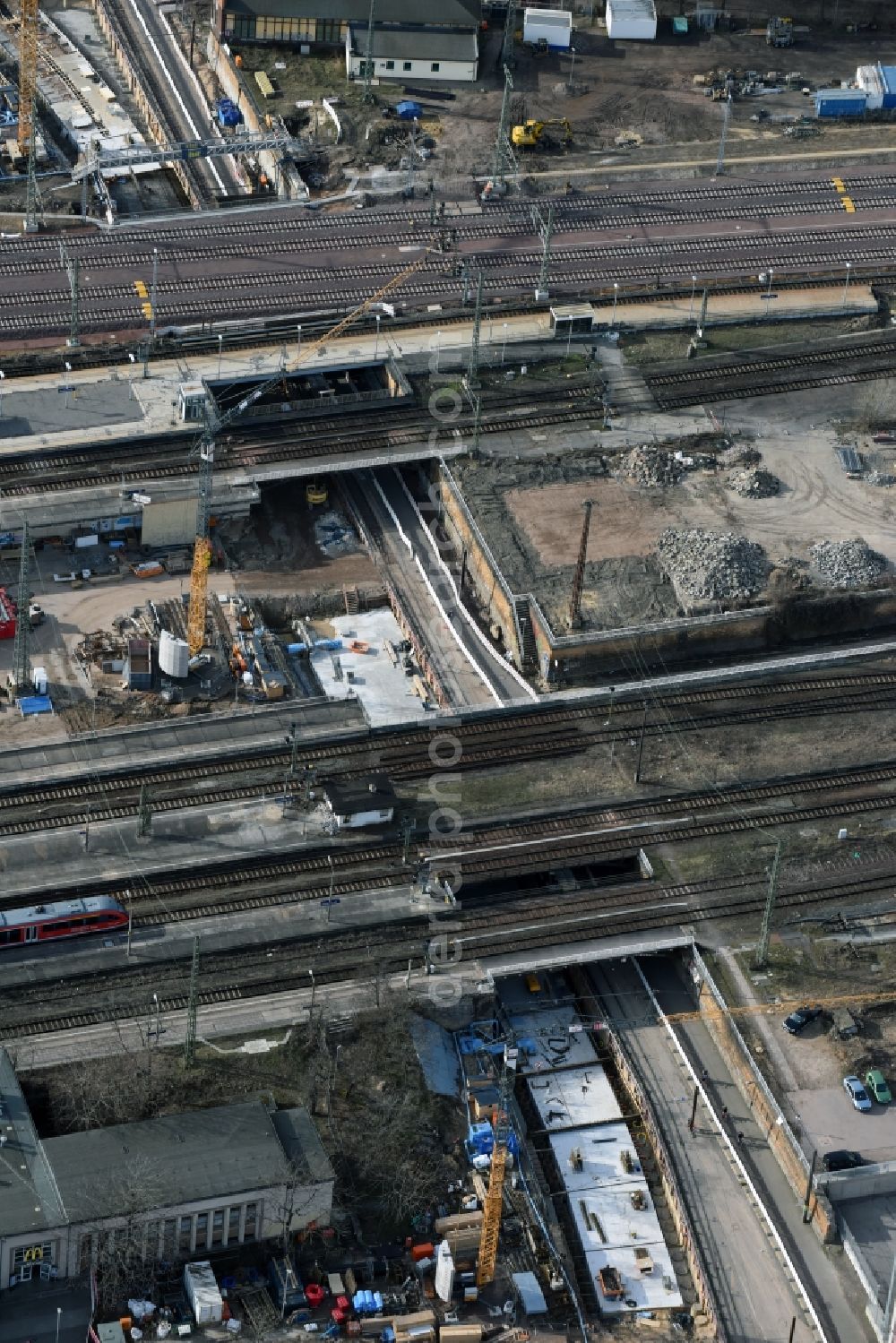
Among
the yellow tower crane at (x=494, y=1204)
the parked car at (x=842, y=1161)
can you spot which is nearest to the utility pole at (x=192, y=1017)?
the yellow tower crane at (x=494, y=1204)

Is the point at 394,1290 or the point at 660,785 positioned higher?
the point at 660,785

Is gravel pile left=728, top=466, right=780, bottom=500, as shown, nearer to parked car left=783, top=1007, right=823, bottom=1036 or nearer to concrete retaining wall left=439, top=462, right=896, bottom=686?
concrete retaining wall left=439, top=462, right=896, bottom=686

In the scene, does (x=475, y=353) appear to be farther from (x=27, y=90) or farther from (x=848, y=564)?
(x=27, y=90)

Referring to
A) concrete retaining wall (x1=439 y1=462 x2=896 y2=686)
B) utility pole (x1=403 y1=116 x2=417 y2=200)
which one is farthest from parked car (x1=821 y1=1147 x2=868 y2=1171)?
Result: utility pole (x1=403 y1=116 x2=417 y2=200)

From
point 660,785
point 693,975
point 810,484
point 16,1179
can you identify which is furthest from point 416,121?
point 16,1179

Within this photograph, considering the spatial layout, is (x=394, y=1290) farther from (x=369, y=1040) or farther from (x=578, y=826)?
(x=578, y=826)

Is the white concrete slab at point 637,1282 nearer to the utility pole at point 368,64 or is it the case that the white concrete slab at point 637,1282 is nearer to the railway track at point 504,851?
the railway track at point 504,851
